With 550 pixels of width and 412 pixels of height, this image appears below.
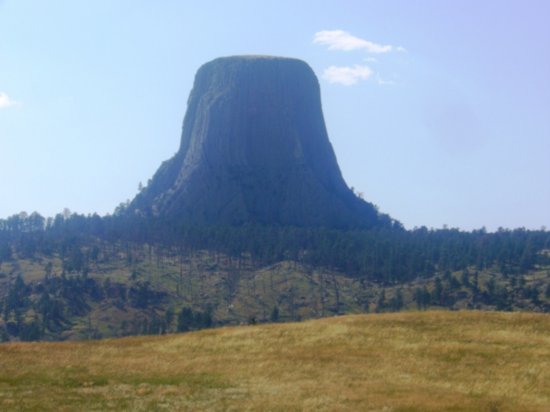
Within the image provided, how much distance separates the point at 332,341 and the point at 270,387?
1405cm

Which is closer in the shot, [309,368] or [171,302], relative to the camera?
[309,368]

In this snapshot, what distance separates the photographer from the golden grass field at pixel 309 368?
33.9m

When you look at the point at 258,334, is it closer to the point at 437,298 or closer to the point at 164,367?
the point at 164,367

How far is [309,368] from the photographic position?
138 ft

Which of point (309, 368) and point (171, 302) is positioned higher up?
point (309, 368)

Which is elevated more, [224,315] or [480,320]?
[480,320]

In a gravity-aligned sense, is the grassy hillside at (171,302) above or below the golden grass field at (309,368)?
below

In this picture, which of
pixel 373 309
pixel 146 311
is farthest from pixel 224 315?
pixel 373 309

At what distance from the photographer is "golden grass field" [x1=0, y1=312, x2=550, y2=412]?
33.9m

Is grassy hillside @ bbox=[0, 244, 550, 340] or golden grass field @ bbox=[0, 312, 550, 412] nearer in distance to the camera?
golden grass field @ bbox=[0, 312, 550, 412]

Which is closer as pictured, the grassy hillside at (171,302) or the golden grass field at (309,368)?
the golden grass field at (309,368)

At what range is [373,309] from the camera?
182 metres

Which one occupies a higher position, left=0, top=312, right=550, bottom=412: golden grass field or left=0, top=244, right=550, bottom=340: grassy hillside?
left=0, top=312, right=550, bottom=412: golden grass field

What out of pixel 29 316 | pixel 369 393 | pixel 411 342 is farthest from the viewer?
pixel 29 316
